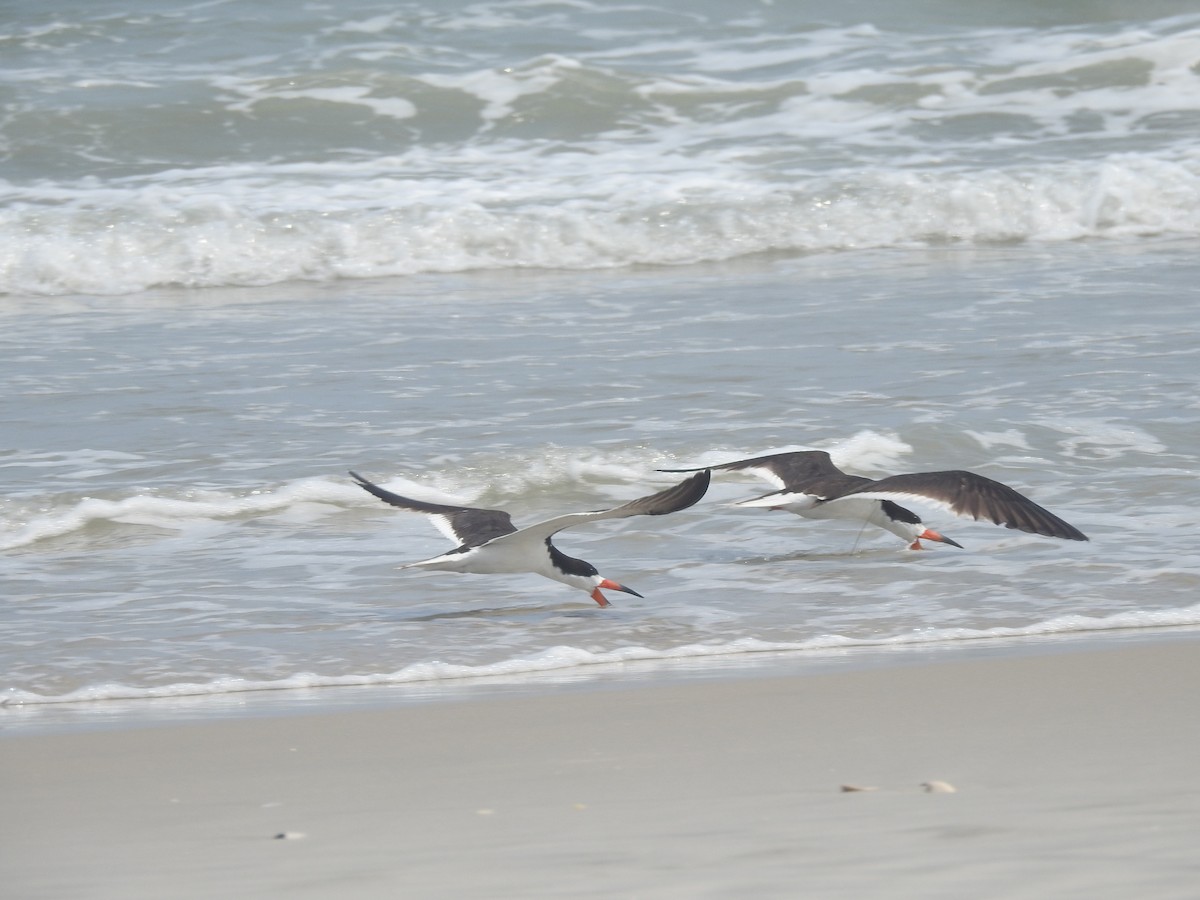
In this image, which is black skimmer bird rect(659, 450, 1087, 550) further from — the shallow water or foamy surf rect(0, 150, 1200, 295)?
foamy surf rect(0, 150, 1200, 295)

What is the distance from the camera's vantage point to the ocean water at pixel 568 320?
524 centimetres

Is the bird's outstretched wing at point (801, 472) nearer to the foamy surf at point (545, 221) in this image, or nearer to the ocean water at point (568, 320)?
the ocean water at point (568, 320)

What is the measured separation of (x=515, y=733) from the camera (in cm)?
382

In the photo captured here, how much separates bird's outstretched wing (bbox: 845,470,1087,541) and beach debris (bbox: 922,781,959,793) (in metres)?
2.29

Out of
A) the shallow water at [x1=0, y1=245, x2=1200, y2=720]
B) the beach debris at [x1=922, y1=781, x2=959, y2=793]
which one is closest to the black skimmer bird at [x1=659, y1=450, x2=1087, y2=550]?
the shallow water at [x1=0, y1=245, x2=1200, y2=720]

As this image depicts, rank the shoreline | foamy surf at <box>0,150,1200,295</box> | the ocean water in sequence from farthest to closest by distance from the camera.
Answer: foamy surf at <box>0,150,1200,295</box>
the ocean water
the shoreline

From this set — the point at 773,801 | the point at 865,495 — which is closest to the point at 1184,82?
the point at 865,495

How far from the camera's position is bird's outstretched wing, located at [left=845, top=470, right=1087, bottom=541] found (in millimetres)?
5422

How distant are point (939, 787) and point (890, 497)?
2.62 meters

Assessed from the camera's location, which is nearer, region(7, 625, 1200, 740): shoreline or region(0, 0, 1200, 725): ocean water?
region(7, 625, 1200, 740): shoreline

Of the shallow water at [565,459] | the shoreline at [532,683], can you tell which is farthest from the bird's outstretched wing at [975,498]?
the shoreline at [532,683]

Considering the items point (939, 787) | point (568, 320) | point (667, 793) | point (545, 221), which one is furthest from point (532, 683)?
point (545, 221)

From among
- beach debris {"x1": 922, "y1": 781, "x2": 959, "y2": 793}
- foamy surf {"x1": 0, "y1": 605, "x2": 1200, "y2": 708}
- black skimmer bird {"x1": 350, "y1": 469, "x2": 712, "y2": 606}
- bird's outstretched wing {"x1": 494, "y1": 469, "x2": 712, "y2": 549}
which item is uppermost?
bird's outstretched wing {"x1": 494, "y1": 469, "x2": 712, "y2": 549}

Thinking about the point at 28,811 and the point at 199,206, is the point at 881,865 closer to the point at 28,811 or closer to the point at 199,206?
the point at 28,811
